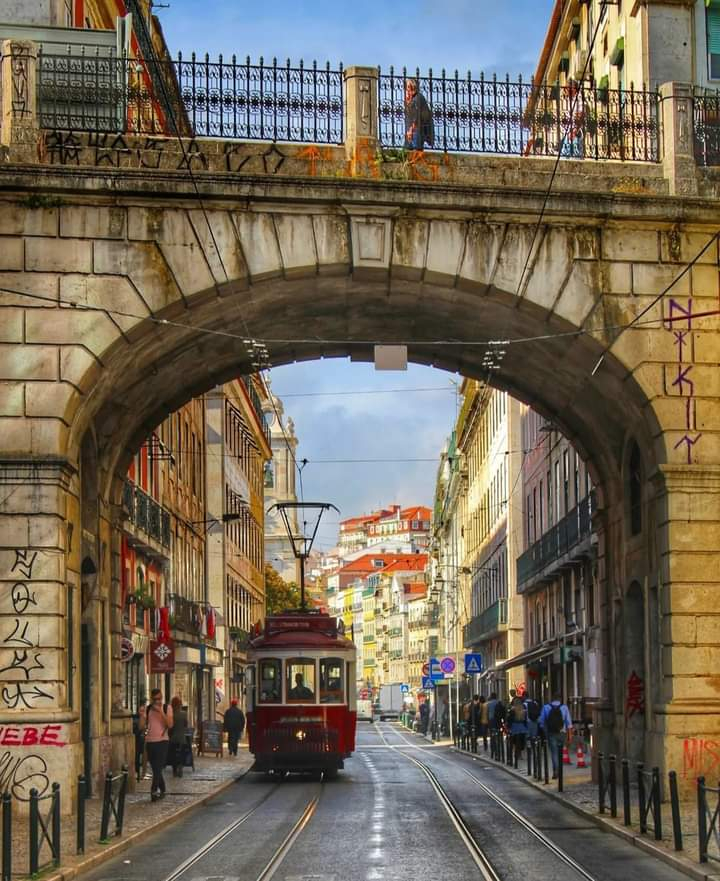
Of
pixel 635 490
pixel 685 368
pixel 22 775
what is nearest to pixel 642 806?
pixel 685 368

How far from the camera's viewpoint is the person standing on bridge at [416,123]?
24.8 m

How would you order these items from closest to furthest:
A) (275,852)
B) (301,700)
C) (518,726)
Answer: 1. (275,852)
2. (301,700)
3. (518,726)

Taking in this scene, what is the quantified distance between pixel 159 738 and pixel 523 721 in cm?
1525

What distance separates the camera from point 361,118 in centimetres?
2467

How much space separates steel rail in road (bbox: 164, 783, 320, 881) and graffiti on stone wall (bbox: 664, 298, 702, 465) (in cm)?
754

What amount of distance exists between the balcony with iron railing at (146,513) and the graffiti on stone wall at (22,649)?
1535 centimetres

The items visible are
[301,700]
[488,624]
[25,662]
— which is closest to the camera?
[25,662]

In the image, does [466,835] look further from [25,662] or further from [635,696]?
[635,696]

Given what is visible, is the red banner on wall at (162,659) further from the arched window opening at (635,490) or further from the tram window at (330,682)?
the arched window opening at (635,490)

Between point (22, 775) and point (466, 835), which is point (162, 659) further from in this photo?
point (466, 835)

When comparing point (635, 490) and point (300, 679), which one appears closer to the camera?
point (635, 490)

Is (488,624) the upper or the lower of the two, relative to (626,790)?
upper

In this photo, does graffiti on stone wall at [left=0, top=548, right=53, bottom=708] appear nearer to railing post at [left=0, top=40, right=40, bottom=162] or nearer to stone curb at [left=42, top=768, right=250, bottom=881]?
stone curb at [left=42, top=768, right=250, bottom=881]

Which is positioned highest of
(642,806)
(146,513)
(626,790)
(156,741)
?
(146,513)
